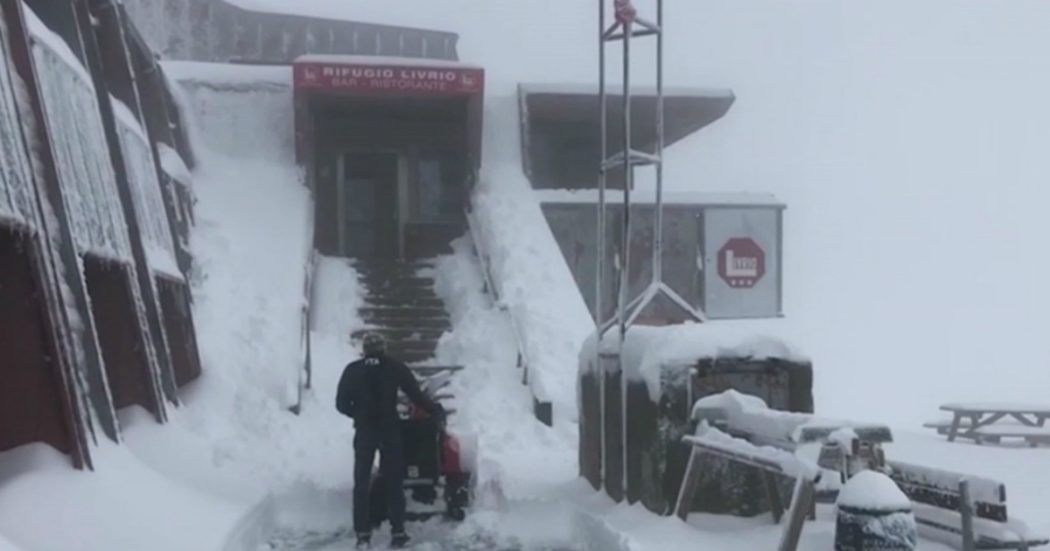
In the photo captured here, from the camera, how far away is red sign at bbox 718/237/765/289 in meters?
22.0

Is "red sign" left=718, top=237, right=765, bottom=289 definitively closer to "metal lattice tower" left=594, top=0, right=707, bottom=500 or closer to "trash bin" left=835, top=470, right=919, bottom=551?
"metal lattice tower" left=594, top=0, right=707, bottom=500

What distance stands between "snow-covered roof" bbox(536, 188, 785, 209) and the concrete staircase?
253 cm

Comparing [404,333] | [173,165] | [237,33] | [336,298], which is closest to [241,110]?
[173,165]

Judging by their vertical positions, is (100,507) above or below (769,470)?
below

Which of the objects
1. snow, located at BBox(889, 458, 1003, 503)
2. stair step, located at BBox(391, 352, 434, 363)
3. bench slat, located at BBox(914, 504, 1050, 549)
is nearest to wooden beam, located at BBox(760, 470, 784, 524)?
snow, located at BBox(889, 458, 1003, 503)

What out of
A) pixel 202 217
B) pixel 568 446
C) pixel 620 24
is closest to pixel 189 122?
pixel 202 217

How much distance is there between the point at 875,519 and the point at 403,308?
13.9 metres

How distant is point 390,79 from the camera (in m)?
21.4

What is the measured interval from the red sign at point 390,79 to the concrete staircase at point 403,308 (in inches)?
120

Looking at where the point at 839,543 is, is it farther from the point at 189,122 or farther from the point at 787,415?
the point at 189,122

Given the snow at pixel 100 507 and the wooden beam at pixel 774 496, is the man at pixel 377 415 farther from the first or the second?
the wooden beam at pixel 774 496

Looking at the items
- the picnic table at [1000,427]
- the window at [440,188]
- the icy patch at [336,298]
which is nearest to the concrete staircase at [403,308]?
the icy patch at [336,298]

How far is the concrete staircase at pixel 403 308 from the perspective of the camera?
17250 millimetres

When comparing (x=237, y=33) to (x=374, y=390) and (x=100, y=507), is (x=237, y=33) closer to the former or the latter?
(x=374, y=390)
